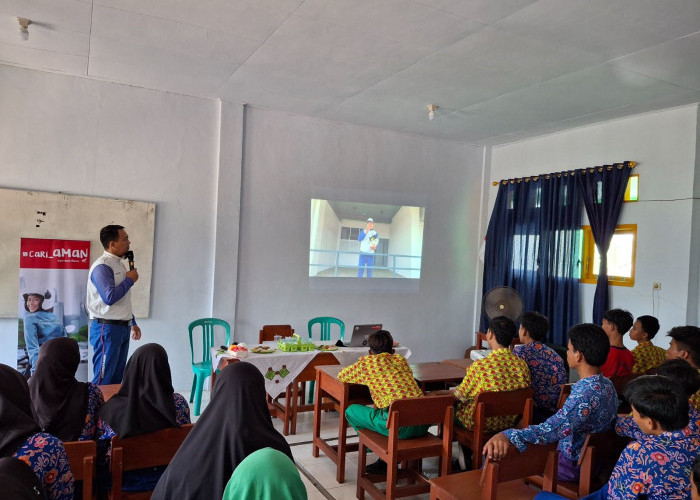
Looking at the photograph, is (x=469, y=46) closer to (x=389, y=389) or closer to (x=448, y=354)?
(x=389, y=389)

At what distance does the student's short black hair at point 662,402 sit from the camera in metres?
1.73

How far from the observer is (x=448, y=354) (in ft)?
21.8

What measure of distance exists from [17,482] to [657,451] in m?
1.82

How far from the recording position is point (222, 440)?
1604 millimetres

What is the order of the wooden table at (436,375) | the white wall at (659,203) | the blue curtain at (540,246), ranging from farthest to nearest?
the blue curtain at (540,246) < the white wall at (659,203) < the wooden table at (436,375)

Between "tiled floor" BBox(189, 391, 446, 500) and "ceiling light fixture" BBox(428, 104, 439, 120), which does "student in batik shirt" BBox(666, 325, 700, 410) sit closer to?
"tiled floor" BBox(189, 391, 446, 500)

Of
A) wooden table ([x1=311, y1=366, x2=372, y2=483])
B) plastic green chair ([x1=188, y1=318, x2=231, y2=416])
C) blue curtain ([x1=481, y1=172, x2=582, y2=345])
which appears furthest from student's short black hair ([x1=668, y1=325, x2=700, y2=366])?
plastic green chair ([x1=188, y1=318, x2=231, y2=416])

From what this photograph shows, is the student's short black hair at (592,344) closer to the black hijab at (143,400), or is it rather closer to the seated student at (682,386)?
the seated student at (682,386)

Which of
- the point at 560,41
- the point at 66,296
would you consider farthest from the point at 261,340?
the point at 560,41

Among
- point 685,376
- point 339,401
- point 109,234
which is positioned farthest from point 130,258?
point 685,376

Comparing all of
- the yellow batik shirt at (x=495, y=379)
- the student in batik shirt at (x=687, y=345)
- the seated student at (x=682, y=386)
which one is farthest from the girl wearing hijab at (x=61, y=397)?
→ the student in batik shirt at (x=687, y=345)

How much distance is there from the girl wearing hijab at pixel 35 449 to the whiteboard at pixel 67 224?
3232mm

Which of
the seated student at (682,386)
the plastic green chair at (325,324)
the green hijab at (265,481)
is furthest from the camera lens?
the plastic green chair at (325,324)

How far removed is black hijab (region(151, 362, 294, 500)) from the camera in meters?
1.53
